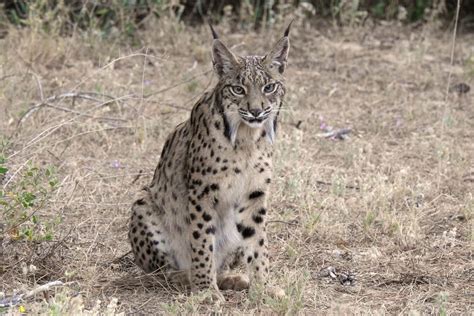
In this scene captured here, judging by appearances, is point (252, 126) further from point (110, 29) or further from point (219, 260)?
point (110, 29)

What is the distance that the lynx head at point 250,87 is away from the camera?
5270 mm

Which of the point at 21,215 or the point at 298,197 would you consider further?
the point at 298,197

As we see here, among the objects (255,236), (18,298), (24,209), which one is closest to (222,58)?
(255,236)

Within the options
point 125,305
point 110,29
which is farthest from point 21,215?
point 110,29

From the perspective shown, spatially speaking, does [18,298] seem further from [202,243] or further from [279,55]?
[279,55]

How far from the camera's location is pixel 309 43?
36.0ft

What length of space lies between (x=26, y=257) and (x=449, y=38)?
6978 mm

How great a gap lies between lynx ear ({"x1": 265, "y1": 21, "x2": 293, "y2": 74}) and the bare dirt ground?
1174 mm

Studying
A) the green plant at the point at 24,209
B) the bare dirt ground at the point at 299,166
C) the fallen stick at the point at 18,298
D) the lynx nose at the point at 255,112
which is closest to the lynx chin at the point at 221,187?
the lynx nose at the point at 255,112

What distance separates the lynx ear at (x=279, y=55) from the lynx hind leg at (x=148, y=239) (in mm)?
Answer: 1107

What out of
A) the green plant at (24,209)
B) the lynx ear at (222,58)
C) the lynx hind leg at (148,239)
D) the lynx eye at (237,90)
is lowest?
the lynx hind leg at (148,239)

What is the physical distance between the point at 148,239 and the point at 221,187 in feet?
1.85

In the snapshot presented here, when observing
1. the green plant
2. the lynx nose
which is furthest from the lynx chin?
the green plant

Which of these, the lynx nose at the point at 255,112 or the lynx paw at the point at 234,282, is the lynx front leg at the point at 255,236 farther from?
the lynx nose at the point at 255,112
